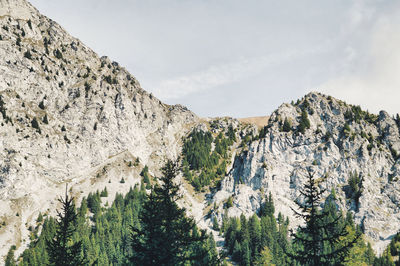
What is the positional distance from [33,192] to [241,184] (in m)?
119

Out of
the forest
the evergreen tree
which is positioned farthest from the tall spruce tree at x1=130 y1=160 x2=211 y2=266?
the evergreen tree

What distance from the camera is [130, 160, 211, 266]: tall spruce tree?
20734mm

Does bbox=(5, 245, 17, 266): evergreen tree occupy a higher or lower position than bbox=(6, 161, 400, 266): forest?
lower

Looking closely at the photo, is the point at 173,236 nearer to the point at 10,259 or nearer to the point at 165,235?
the point at 165,235

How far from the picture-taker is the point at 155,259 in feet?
67.9

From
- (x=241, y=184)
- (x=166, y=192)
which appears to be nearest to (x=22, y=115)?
(x=241, y=184)

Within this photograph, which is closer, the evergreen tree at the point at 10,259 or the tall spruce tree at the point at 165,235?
the tall spruce tree at the point at 165,235

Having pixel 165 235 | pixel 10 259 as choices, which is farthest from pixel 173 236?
pixel 10 259

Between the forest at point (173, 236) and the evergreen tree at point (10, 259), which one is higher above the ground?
the forest at point (173, 236)

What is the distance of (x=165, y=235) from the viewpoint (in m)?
21.4

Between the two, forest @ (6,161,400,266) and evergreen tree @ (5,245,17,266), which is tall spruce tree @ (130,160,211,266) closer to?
forest @ (6,161,400,266)

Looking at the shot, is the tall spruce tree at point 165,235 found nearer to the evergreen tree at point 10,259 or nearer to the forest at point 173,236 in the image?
the forest at point 173,236

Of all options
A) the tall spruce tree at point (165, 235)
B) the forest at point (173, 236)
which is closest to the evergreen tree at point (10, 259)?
the forest at point (173, 236)

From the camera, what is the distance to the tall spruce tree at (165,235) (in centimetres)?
2073
